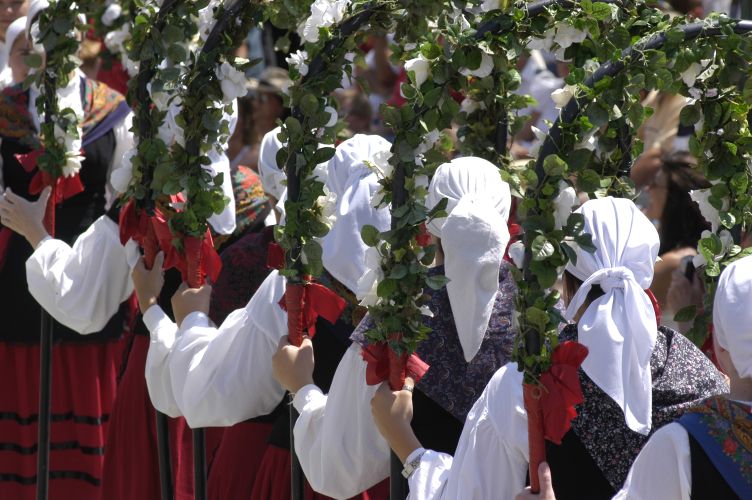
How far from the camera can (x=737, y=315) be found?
2270 millimetres

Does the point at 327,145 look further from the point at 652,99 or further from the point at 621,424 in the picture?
the point at 652,99

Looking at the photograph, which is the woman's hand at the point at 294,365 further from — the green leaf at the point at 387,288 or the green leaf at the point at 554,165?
the green leaf at the point at 554,165

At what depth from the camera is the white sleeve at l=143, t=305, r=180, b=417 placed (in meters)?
3.80

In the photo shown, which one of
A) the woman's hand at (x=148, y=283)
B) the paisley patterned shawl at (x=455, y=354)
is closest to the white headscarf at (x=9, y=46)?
the woman's hand at (x=148, y=283)

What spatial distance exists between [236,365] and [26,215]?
1.43 metres

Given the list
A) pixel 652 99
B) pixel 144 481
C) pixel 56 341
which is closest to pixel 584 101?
pixel 144 481

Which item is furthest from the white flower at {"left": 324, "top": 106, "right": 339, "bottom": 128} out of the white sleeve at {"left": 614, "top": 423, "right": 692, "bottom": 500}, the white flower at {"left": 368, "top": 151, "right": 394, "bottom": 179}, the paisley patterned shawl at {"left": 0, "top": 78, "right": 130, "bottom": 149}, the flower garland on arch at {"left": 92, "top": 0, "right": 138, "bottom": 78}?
the flower garland on arch at {"left": 92, "top": 0, "right": 138, "bottom": 78}

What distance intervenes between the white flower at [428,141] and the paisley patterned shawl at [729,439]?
95 cm

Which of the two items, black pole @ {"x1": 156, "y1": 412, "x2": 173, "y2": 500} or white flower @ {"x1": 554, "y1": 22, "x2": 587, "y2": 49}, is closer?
white flower @ {"x1": 554, "y1": 22, "x2": 587, "y2": 49}

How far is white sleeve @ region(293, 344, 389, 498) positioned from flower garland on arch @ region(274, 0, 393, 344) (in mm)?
262

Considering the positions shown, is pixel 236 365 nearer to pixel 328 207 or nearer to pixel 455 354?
pixel 328 207

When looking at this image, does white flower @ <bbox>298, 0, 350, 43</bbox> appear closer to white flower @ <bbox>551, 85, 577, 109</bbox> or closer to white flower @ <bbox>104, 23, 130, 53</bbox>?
white flower @ <bbox>551, 85, 577, 109</bbox>

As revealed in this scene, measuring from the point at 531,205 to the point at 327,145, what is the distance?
37.4 inches

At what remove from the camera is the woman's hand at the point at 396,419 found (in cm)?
281
